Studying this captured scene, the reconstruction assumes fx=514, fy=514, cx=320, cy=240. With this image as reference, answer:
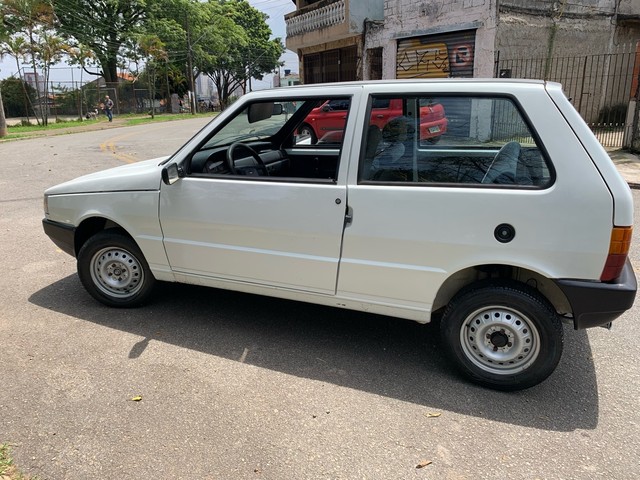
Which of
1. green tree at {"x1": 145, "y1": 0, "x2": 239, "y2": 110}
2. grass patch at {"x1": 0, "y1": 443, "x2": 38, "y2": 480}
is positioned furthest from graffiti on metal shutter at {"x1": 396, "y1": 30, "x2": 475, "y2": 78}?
green tree at {"x1": 145, "y1": 0, "x2": 239, "y2": 110}

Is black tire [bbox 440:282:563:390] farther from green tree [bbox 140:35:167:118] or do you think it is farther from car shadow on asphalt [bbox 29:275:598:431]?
green tree [bbox 140:35:167:118]

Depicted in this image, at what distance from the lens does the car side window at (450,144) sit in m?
3.12

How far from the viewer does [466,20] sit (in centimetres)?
1484

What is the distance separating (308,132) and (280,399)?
2.67 meters

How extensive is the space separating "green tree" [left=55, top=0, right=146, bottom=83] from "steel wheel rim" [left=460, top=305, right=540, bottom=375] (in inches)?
1702

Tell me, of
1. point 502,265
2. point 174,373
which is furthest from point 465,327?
point 174,373

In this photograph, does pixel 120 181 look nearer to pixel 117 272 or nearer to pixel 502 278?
pixel 117 272

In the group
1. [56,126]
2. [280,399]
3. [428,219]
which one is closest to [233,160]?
[428,219]

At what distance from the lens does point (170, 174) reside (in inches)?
148

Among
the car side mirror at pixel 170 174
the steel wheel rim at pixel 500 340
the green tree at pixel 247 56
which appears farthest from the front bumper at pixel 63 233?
the green tree at pixel 247 56

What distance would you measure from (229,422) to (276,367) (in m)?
0.63

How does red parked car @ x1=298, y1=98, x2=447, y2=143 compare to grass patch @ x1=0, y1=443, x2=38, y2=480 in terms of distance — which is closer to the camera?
grass patch @ x1=0, y1=443, x2=38, y2=480

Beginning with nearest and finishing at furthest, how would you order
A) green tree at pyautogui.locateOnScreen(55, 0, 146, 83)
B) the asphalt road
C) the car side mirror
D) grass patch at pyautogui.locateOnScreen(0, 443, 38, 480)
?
grass patch at pyautogui.locateOnScreen(0, 443, 38, 480) → the asphalt road → the car side mirror → green tree at pyautogui.locateOnScreen(55, 0, 146, 83)

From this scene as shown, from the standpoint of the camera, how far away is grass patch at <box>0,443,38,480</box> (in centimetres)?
247
